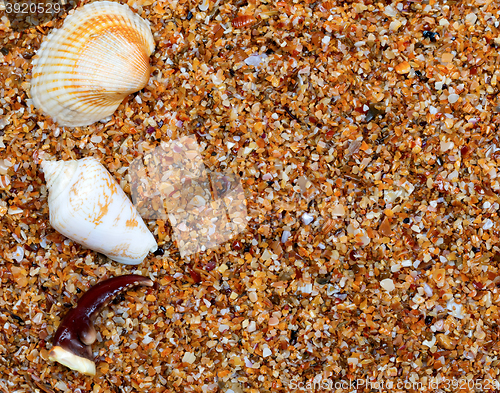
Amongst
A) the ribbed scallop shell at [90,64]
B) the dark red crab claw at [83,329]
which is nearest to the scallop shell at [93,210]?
the dark red crab claw at [83,329]

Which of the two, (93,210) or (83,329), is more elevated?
(93,210)

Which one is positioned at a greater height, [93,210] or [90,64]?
[90,64]

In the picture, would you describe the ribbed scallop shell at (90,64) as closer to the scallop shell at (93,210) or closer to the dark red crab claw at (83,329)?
the scallop shell at (93,210)

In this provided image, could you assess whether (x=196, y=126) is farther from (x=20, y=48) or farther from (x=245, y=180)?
(x=20, y=48)

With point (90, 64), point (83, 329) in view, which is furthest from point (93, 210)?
point (90, 64)

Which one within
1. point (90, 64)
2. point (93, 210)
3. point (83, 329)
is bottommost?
point (83, 329)

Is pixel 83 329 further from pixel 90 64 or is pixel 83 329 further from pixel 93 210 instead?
pixel 90 64
